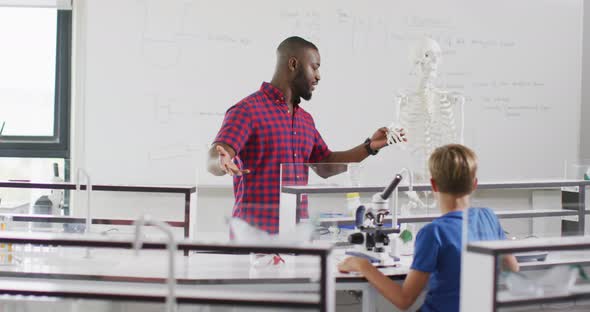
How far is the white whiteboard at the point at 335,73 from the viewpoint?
4.79 m

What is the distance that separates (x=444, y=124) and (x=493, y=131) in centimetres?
102

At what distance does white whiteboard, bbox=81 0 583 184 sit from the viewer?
4.79 metres

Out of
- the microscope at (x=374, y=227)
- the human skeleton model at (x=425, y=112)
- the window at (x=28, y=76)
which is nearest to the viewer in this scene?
the microscope at (x=374, y=227)

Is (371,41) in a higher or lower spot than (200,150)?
higher

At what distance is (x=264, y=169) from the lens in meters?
3.47

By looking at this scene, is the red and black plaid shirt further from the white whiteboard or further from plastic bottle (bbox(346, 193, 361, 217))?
the white whiteboard

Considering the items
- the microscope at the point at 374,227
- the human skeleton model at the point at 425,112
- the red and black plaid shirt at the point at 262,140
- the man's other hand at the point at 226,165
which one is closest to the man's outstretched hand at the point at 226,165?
the man's other hand at the point at 226,165

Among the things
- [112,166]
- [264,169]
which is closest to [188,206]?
[264,169]

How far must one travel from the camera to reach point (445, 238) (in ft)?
7.98

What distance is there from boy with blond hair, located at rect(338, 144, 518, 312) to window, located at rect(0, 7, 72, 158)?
3.22m

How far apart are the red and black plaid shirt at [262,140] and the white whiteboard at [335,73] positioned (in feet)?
4.36

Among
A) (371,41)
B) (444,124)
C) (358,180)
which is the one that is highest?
(371,41)

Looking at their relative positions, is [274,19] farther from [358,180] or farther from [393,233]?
[393,233]

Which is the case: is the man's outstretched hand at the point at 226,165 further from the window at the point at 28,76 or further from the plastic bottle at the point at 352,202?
the window at the point at 28,76
